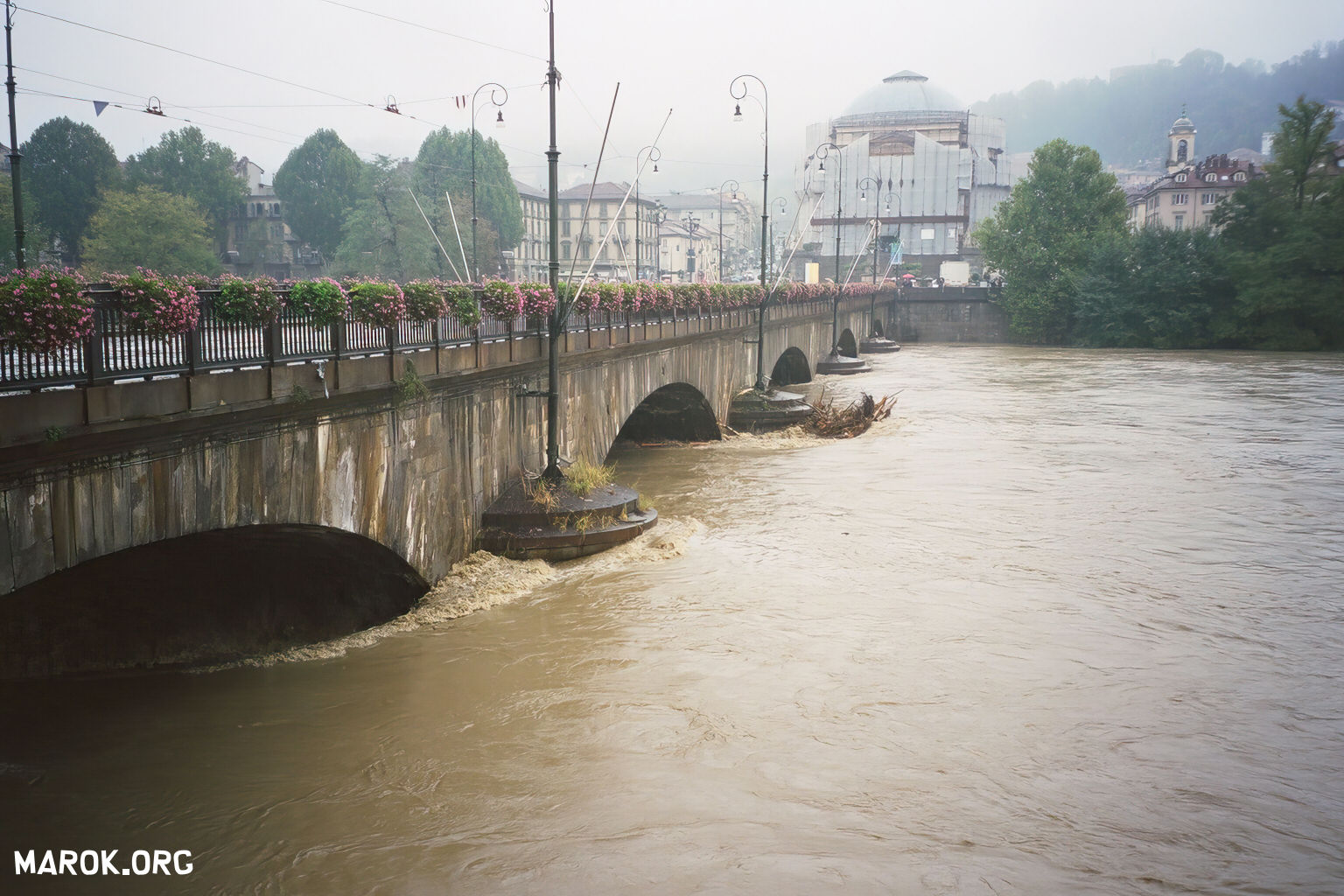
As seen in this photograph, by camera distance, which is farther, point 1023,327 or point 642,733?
point 1023,327

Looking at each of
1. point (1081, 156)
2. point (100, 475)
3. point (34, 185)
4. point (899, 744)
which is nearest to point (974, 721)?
point (899, 744)

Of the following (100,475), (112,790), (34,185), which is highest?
(34,185)

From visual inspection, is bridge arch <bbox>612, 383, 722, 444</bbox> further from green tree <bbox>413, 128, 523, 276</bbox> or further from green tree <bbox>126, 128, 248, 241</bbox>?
green tree <bbox>126, 128, 248, 241</bbox>

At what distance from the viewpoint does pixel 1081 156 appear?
8862 cm

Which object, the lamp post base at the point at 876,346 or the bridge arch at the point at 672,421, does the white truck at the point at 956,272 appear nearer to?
the lamp post base at the point at 876,346

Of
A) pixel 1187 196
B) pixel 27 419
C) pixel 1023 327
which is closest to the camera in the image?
pixel 27 419

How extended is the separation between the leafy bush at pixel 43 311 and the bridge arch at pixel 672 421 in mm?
22825

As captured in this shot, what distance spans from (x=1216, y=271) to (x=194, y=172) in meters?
70.4

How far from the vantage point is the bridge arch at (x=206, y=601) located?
39.6ft

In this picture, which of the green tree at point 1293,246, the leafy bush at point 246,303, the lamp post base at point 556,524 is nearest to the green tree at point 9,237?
the lamp post base at point 556,524

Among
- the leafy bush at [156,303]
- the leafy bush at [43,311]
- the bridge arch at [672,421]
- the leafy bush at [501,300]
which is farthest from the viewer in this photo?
the bridge arch at [672,421]

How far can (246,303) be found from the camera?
36.3 feet

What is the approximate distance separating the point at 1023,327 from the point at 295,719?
80264 millimetres

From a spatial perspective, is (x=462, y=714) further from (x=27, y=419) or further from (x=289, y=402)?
(x=27, y=419)
